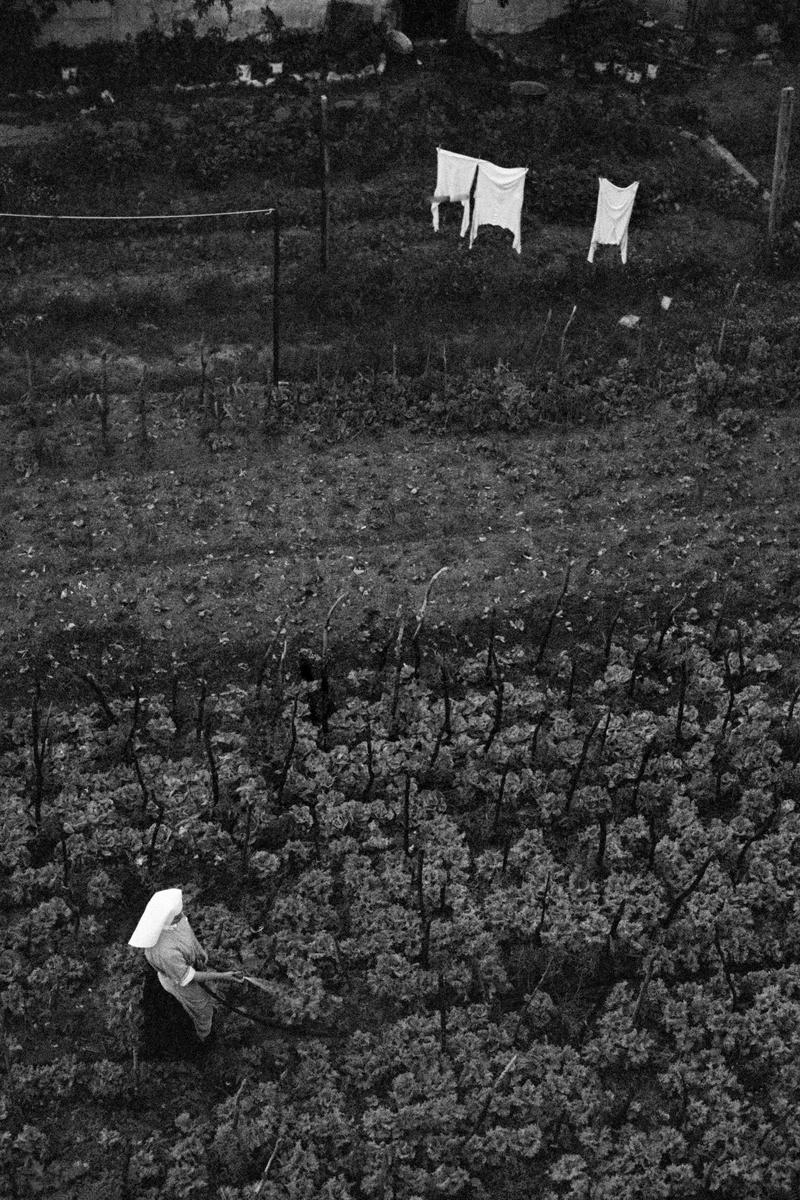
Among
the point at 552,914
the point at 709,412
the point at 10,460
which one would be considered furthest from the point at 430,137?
the point at 552,914

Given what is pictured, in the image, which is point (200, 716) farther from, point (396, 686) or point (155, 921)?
point (155, 921)

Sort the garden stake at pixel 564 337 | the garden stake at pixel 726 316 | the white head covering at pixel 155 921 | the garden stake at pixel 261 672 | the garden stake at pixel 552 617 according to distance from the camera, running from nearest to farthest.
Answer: the white head covering at pixel 155 921 < the garden stake at pixel 261 672 < the garden stake at pixel 552 617 < the garden stake at pixel 564 337 < the garden stake at pixel 726 316

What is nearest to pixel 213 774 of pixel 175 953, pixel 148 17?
pixel 175 953

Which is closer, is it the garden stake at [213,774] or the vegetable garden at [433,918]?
the vegetable garden at [433,918]

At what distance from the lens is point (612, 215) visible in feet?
50.2

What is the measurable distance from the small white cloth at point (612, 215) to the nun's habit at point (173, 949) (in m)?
9.77

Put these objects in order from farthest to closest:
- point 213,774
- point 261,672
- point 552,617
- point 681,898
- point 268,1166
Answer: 1. point 552,617
2. point 261,672
3. point 213,774
4. point 681,898
5. point 268,1166

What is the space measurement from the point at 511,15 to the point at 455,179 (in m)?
5.78

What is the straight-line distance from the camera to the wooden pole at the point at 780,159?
50.8 ft

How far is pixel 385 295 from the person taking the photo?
15.0 metres

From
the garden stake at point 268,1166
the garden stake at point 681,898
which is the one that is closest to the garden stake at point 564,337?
the garden stake at point 681,898

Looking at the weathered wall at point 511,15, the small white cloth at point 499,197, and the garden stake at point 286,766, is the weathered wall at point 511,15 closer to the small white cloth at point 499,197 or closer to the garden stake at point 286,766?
the small white cloth at point 499,197

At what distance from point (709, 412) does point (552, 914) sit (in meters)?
6.03

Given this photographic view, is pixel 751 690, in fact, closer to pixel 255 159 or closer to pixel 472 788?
pixel 472 788
